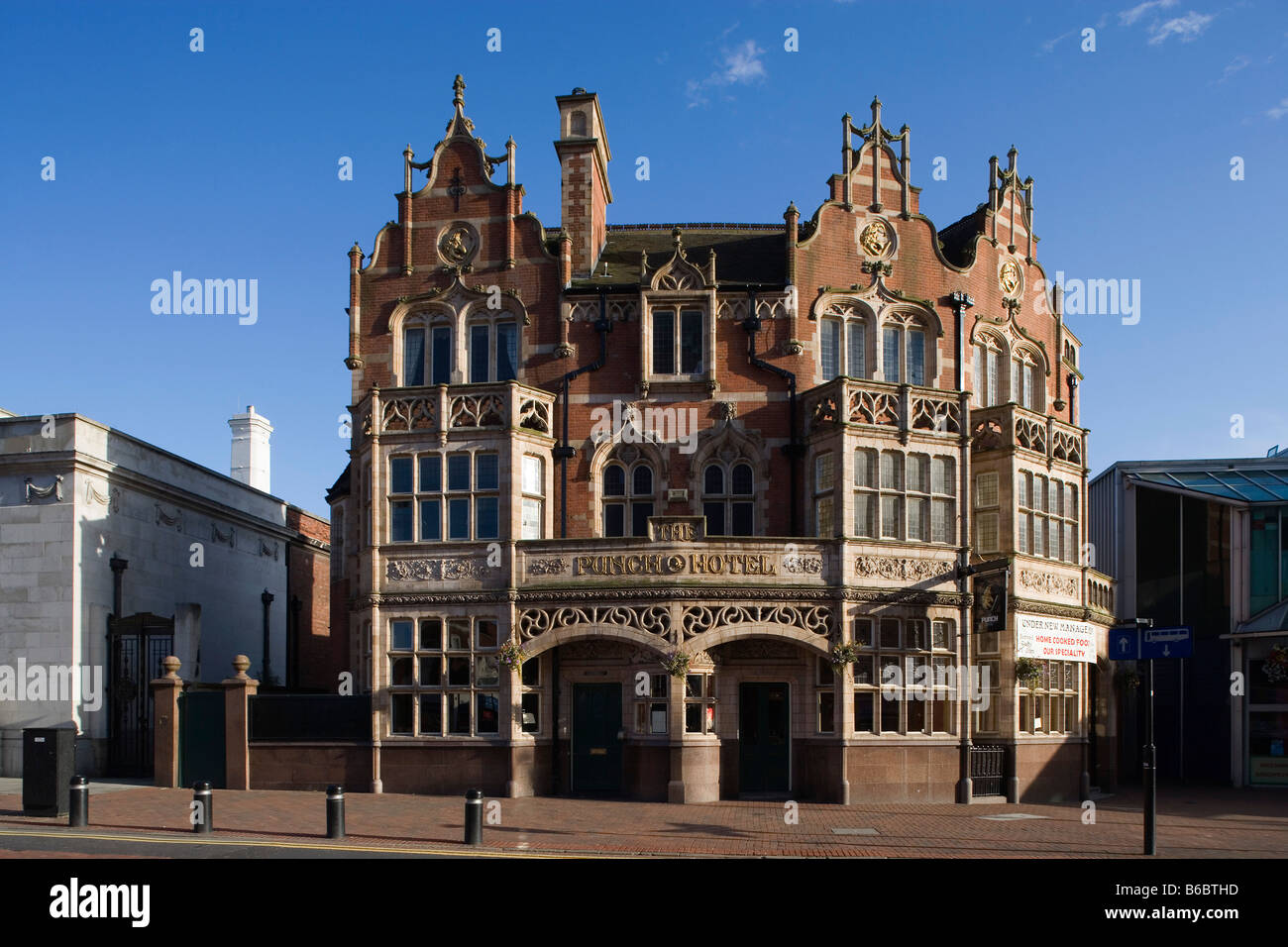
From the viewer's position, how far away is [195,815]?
1884 centimetres

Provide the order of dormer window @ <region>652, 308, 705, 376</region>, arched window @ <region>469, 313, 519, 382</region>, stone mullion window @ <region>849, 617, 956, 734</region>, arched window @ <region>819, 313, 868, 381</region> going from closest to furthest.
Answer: stone mullion window @ <region>849, 617, 956, 734</region> → dormer window @ <region>652, 308, 705, 376</region> → arched window @ <region>819, 313, 868, 381</region> → arched window @ <region>469, 313, 519, 382</region>

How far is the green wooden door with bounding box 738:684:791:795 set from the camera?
83.1 ft

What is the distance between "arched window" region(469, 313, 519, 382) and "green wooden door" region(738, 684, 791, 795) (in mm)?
9100

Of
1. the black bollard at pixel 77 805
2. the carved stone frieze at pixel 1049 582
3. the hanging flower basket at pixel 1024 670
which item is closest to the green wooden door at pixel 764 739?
the hanging flower basket at pixel 1024 670

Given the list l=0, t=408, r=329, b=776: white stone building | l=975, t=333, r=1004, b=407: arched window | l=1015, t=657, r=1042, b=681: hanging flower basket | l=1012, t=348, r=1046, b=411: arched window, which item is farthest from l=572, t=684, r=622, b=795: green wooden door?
l=1012, t=348, r=1046, b=411: arched window

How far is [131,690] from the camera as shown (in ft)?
96.0

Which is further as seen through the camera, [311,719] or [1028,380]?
[1028,380]

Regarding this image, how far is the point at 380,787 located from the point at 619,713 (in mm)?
5107

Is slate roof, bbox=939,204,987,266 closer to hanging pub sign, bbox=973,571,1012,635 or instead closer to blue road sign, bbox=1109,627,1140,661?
hanging pub sign, bbox=973,571,1012,635

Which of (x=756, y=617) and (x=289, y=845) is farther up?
(x=756, y=617)

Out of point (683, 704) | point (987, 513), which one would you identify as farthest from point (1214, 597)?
point (683, 704)

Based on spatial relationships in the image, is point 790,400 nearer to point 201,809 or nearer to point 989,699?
point 989,699

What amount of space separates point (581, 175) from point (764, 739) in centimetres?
1397
